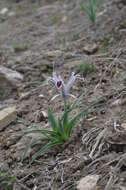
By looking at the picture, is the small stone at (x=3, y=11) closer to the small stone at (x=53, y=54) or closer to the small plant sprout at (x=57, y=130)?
the small stone at (x=53, y=54)

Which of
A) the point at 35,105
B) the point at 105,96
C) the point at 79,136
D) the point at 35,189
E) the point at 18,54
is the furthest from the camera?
the point at 18,54

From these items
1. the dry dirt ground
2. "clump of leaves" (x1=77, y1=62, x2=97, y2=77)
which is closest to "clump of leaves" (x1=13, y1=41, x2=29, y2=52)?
the dry dirt ground

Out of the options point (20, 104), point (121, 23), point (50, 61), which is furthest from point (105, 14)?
point (20, 104)

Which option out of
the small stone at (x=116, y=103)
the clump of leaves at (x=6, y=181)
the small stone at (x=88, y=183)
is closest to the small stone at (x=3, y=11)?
the small stone at (x=116, y=103)

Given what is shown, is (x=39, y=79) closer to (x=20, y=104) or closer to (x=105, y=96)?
(x=20, y=104)

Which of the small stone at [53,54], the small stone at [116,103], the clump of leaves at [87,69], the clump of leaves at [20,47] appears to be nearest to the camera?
the small stone at [116,103]

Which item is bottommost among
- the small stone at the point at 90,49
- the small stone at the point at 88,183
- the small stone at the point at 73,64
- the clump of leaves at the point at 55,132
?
the small stone at the point at 88,183
